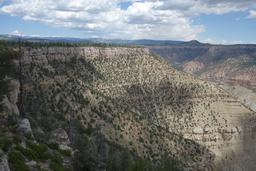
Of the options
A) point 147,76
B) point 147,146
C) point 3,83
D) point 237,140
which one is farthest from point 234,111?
point 3,83

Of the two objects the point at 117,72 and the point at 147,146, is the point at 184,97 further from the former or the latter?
the point at 147,146

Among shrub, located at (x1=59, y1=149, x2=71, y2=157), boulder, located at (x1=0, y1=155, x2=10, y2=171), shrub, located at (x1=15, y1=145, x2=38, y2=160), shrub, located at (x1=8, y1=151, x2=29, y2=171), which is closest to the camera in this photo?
boulder, located at (x1=0, y1=155, x2=10, y2=171)

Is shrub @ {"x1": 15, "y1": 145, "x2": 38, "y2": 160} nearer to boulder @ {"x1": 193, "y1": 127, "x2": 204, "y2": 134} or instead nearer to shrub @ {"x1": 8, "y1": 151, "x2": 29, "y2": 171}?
shrub @ {"x1": 8, "y1": 151, "x2": 29, "y2": 171}

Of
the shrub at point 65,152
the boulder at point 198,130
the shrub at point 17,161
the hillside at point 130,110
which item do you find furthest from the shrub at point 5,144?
the boulder at point 198,130

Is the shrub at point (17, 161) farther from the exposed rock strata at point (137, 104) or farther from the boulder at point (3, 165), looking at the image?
the exposed rock strata at point (137, 104)

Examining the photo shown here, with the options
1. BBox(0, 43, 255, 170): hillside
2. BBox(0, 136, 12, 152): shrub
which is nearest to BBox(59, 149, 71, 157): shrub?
BBox(0, 43, 255, 170): hillside

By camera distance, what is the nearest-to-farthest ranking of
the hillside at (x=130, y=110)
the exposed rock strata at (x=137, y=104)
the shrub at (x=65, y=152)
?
the shrub at (x=65, y=152)
the hillside at (x=130, y=110)
the exposed rock strata at (x=137, y=104)

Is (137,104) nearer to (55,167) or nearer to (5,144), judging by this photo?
(55,167)

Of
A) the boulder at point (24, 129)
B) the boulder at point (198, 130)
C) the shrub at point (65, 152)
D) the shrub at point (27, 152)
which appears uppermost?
the shrub at point (27, 152)
